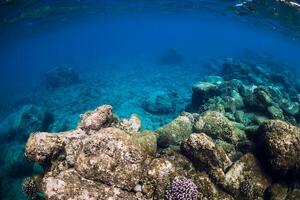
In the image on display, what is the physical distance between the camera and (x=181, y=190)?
7.13 m

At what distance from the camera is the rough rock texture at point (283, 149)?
7.85m

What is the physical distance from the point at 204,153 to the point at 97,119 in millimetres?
3678

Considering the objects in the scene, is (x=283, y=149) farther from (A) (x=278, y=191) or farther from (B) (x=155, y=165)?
(B) (x=155, y=165)

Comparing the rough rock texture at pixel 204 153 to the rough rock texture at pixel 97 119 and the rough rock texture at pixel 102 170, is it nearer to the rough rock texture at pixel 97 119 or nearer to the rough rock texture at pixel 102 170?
the rough rock texture at pixel 102 170

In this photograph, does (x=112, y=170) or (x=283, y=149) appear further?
(x=283, y=149)

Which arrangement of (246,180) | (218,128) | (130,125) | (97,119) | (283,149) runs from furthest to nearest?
(218,128), (130,125), (97,119), (246,180), (283,149)

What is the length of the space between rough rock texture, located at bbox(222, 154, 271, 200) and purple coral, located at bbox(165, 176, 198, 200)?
131 centimetres

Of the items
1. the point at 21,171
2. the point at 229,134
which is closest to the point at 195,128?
the point at 229,134

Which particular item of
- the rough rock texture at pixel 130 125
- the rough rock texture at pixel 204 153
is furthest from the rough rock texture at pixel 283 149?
the rough rock texture at pixel 130 125

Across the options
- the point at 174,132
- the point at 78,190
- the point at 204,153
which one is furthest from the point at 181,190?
the point at 174,132

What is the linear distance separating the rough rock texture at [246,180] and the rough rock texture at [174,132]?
310 cm

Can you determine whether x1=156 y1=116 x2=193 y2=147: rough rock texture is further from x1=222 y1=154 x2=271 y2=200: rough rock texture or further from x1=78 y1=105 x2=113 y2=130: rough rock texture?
x1=222 y1=154 x2=271 y2=200: rough rock texture

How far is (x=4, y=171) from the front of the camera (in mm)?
15344

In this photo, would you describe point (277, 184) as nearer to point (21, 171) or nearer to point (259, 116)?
point (259, 116)
